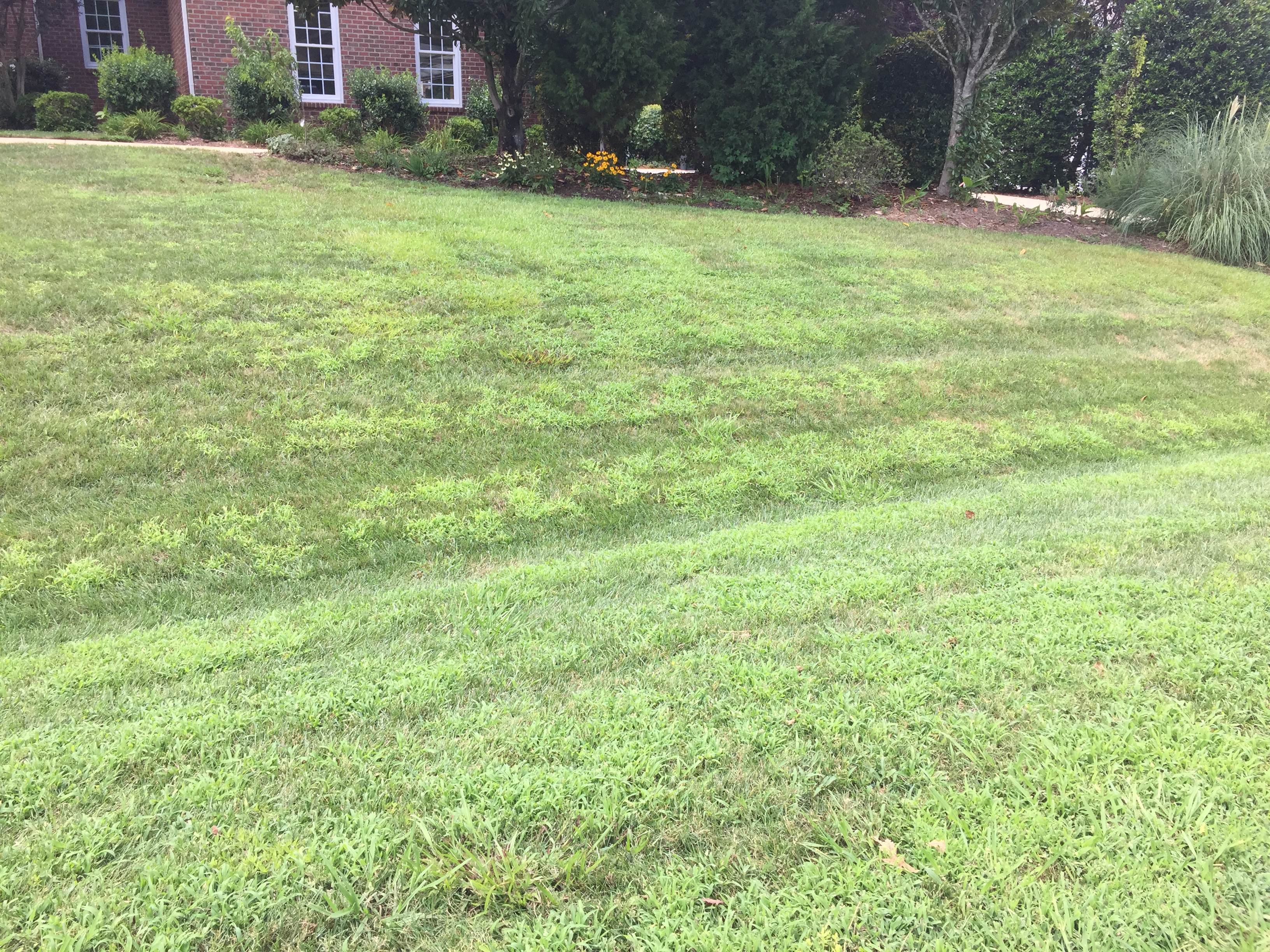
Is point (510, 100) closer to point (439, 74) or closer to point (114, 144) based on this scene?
point (114, 144)

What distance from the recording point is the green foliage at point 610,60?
36.0 ft

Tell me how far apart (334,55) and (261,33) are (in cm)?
150

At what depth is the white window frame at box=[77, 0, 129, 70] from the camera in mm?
17516

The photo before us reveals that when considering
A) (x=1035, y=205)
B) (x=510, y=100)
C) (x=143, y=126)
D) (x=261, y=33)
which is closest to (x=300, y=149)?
(x=510, y=100)

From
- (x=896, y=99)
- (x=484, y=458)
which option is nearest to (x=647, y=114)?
(x=896, y=99)

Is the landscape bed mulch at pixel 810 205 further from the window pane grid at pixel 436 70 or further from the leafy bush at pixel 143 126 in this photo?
the window pane grid at pixel 436 70

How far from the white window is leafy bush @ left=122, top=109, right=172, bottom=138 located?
6.10m

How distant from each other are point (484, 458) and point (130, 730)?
2.49 metres

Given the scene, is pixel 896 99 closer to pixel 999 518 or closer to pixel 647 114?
pixel 647 114

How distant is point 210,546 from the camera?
3748mm

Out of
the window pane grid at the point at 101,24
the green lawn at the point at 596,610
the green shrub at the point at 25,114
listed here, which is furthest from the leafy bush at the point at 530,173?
the window pane grid at the point at 101,24

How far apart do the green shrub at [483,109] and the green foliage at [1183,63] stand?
1170cm

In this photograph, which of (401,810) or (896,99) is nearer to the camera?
(401,810)

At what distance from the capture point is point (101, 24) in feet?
58.3
